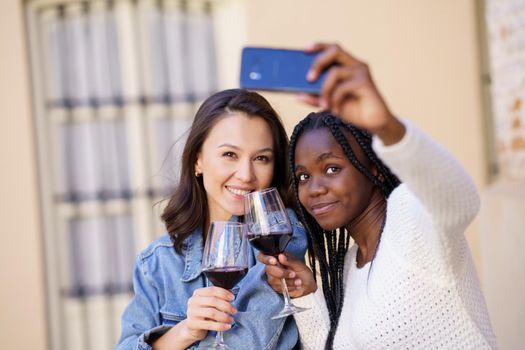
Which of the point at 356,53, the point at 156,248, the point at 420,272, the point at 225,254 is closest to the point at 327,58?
the point at 420,272

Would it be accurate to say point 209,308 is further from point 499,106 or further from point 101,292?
point 101,292

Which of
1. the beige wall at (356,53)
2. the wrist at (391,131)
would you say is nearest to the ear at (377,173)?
the wrist at (391,131)

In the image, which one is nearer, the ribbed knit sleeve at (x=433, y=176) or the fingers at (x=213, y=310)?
the ribbed knit sleeve at (x=433, y=176)

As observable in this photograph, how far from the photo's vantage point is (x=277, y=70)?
1828 millimetres

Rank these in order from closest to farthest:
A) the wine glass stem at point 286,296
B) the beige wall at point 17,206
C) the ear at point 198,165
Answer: the wine glass stem at point 286,296 → the ear at point 198,165 → the beige wall at point 17,206

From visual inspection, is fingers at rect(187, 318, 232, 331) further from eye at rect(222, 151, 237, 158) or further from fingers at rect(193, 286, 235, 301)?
eye at rect(222, 151, 237, 158)

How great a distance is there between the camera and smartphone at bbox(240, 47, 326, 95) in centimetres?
A: 179

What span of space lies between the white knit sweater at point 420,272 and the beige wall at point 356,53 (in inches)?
138

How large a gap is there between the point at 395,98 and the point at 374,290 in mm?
3690

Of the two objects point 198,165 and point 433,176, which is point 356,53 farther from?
point 433,176

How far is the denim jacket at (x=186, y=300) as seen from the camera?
100 inches

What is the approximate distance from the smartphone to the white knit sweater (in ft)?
0.75

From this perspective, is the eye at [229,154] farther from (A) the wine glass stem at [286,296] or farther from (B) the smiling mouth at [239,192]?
(A) the wine glass stem at [286,296]

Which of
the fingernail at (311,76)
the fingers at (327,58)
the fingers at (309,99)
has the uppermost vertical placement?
the fingers at (327,58)
